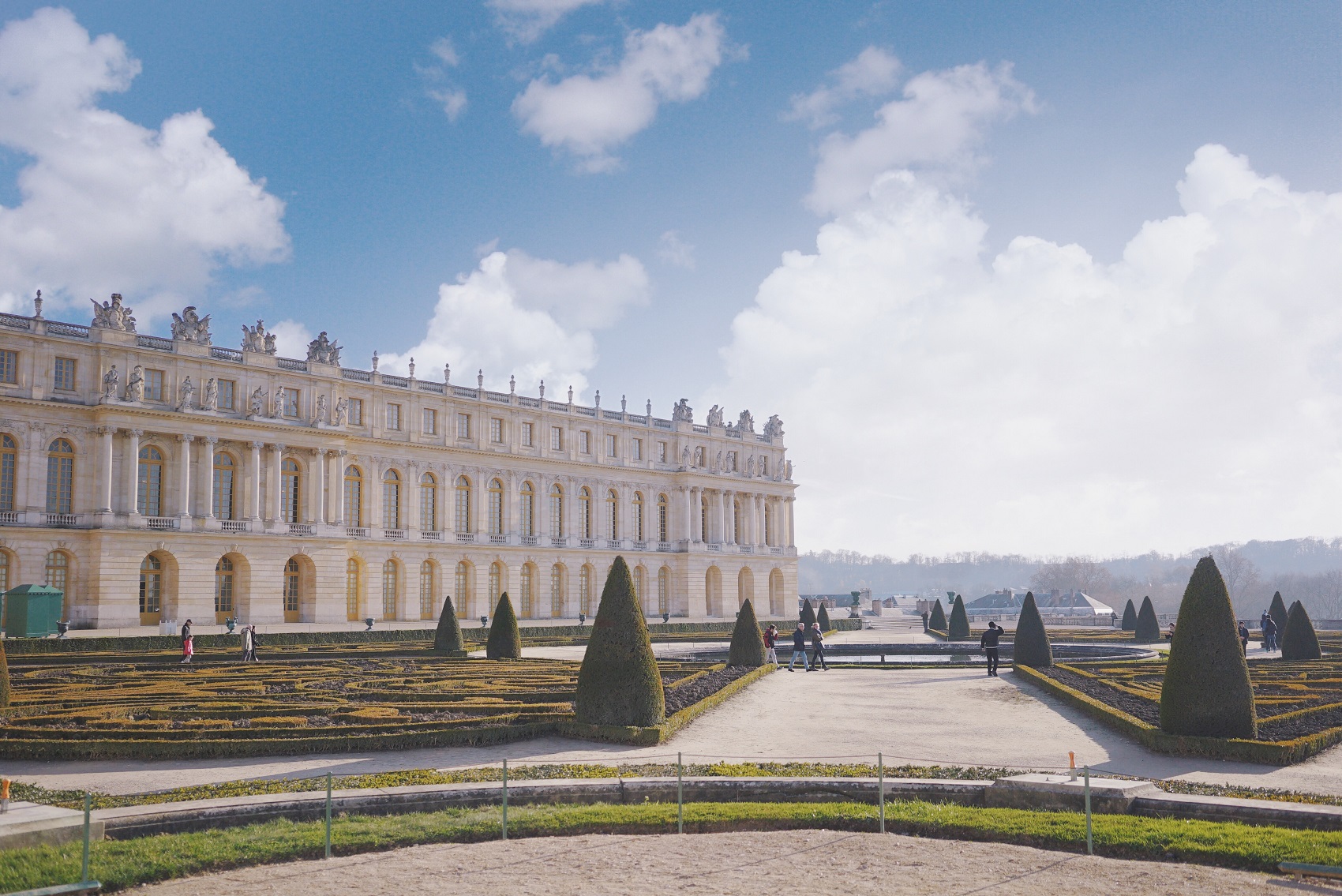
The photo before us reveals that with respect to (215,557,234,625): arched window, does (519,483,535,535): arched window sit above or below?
above

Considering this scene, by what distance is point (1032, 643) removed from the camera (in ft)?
87.2

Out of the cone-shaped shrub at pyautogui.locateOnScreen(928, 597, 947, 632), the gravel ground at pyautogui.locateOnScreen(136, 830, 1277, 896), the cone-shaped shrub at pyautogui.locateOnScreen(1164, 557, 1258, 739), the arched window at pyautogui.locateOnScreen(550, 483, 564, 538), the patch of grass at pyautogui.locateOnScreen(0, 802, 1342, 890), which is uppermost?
the arched window at pyautogui.locateOnScreen(550, 483, 564, 538)

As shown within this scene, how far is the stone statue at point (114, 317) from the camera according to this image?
1736 inches

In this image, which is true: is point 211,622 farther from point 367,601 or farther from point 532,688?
point 532,688

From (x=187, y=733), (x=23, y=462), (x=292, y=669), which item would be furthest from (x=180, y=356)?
(x=187, y=733)

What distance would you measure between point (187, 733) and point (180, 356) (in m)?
36.4

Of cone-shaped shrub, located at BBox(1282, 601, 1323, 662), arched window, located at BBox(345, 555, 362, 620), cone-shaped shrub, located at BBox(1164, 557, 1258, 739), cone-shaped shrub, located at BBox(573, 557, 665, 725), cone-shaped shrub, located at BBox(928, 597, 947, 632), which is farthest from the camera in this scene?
cone-shaped shrub, located at BBox(928, 597, 947, 632)

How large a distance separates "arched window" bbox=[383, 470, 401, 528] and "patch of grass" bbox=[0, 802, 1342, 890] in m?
46.5

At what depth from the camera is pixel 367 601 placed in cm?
5281

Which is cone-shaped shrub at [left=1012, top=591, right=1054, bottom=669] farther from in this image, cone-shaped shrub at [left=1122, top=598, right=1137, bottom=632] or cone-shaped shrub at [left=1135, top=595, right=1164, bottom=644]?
cone-shaped shrub at [left=1122, top=598, right=1137, bottom=632]

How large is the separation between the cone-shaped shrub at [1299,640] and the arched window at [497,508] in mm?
41043

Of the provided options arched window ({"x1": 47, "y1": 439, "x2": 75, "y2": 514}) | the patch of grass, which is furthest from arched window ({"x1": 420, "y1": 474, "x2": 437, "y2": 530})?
the patch of grass

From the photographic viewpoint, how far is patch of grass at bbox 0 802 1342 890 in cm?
809

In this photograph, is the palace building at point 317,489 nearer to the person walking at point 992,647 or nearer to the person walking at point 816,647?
the person walking at point 816,647
